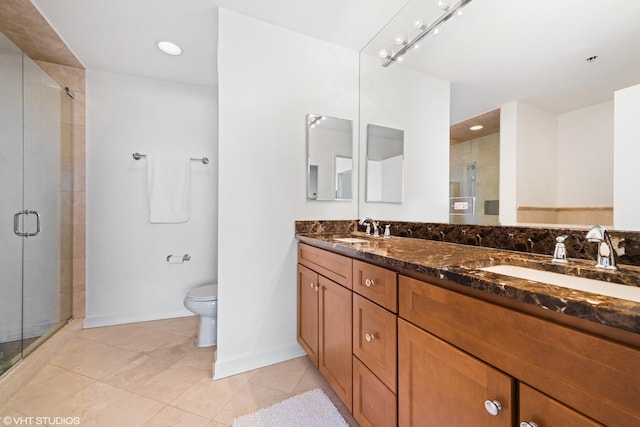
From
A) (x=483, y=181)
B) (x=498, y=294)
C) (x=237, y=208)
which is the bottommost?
(x=498, y=294)

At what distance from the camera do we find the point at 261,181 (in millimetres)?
1678

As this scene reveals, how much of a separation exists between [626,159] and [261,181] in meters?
1.63

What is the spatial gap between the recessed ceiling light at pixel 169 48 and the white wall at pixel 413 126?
1.46m

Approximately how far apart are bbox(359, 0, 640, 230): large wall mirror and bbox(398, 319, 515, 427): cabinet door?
0.73 m

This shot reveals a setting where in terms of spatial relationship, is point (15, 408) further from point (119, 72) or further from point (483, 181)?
point (483, 181)

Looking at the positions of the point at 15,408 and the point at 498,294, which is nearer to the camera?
the point at 498,294

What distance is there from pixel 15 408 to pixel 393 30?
3110mm

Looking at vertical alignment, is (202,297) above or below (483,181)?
below

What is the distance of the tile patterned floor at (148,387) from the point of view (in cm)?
125

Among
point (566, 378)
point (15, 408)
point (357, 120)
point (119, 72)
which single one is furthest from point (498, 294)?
point (119, 72)

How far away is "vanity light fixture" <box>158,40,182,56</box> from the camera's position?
1896 millimetres

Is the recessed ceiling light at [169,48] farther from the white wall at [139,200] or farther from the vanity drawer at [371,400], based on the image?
the vanity drawer at [371,400]

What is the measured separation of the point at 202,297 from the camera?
6.09ft

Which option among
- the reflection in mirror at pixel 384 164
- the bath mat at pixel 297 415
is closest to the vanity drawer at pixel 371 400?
the bath mat at pixel 297 415
